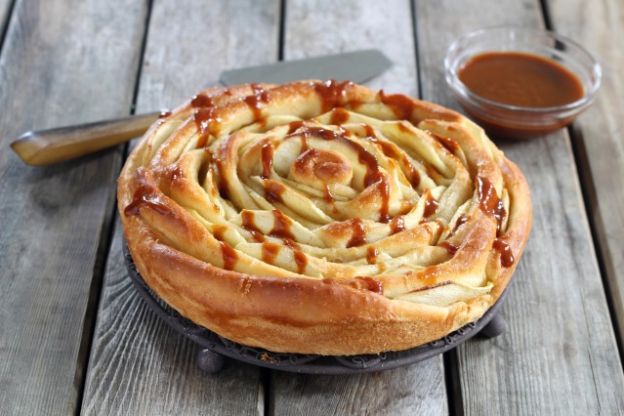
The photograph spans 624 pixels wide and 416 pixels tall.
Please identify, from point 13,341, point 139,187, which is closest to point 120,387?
point 13,341

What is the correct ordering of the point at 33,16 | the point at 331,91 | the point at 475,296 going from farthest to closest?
the point at 33,16, the point at 331,91, the point at 475,296

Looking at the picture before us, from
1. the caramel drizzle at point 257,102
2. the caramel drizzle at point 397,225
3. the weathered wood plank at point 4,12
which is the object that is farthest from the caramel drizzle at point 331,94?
the weathered wood plank at point 4,12

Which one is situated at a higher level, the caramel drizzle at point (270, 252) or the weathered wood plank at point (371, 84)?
the caramel drizzle at point (270, 252)

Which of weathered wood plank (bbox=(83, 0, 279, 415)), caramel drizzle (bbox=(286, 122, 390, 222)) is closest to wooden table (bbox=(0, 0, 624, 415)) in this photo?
weathered wood plank (bbox=(83, 0, 279, 415))

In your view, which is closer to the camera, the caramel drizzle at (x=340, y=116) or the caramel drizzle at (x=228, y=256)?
the caramel drizzle at (x=228, y=256)

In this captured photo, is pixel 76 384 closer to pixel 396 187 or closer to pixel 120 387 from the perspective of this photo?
pixel 120 387

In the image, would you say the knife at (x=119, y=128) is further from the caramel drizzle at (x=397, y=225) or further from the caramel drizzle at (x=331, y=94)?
the caramel drizzle at (x=397, y=225)
